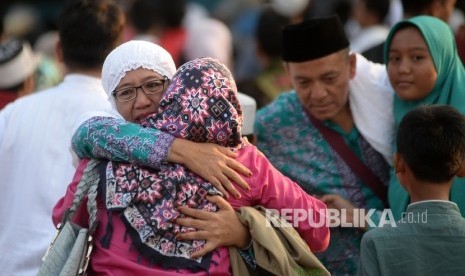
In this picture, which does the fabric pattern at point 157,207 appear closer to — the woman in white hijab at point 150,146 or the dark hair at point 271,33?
the woman in white hijab at point 150,146

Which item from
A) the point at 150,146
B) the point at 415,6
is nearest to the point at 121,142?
the point at 150,146

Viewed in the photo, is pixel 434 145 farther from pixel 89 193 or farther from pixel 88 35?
pixel 88 35

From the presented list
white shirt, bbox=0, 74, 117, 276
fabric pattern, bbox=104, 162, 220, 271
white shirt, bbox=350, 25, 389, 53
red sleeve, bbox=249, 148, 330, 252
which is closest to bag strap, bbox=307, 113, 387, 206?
red sleeve, bbox=249, 148, 330, 252

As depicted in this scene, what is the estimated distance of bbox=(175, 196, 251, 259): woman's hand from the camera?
13.0 ft

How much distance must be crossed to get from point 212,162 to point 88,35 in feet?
5.93

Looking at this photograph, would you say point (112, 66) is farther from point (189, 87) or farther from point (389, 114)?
point (389, 114)

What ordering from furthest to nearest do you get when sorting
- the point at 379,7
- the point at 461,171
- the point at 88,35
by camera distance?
the point at 379,7
the point at 88,35
the point at 461,171

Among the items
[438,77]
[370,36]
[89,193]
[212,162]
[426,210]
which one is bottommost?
[426,210]

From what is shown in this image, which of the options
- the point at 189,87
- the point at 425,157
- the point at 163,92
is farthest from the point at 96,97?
the point at 425,157

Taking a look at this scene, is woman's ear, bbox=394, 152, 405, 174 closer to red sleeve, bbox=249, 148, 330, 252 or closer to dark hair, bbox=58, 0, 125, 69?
red sleeve, bbox=249, 148, 330, 252

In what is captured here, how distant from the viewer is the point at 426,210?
412cm

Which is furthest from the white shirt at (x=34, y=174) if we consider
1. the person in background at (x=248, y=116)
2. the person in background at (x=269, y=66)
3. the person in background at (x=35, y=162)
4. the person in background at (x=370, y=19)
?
the person in background at (x=370, y=19)

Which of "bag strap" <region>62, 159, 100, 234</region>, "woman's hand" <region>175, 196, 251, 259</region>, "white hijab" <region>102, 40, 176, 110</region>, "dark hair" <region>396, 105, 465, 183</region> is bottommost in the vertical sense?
"woman's hand" <region>175, 196, 251, 259</region>

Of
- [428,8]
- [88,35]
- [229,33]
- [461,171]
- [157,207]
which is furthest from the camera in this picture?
[229,33]
